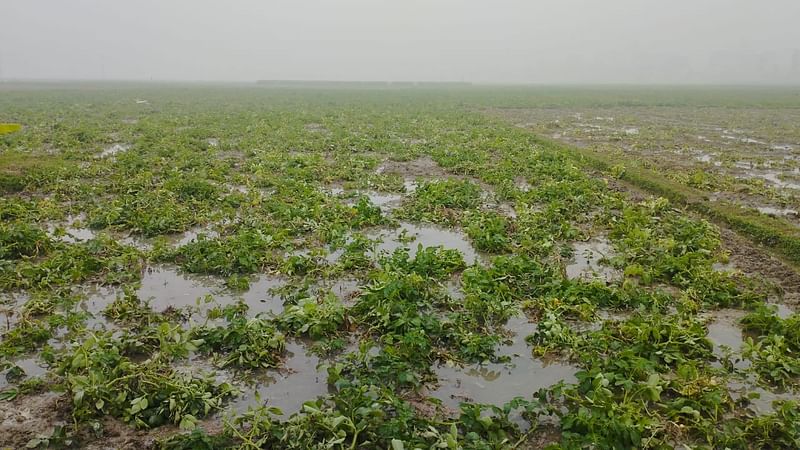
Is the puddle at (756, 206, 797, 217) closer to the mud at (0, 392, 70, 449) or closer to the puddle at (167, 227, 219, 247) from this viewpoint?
the puddle at (167, 227, 219, 247)

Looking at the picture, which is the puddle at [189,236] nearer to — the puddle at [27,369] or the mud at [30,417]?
the puddle at [27,369]

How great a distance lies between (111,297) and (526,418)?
5.80m

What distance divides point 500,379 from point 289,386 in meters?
2.27

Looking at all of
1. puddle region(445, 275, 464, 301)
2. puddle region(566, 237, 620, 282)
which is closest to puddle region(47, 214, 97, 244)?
puddle region(445, 275, 464, 301)

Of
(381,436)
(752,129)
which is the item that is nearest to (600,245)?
(381,436)

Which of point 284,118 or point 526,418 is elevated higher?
point 284,118

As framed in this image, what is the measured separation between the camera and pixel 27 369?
5234 millimetres

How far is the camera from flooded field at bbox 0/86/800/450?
4.44 meters

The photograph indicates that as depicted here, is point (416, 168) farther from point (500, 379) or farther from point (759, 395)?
point (759, 395)

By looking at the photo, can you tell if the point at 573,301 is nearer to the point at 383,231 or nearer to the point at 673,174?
the point at 383,231

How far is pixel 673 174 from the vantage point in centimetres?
1441

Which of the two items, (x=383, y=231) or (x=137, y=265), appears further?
(x=383, y=231)

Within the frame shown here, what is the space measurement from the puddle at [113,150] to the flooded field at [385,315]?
3.25 meters

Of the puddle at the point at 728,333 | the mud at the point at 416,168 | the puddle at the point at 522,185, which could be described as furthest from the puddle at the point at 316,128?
the puddle at the point at 728,333
